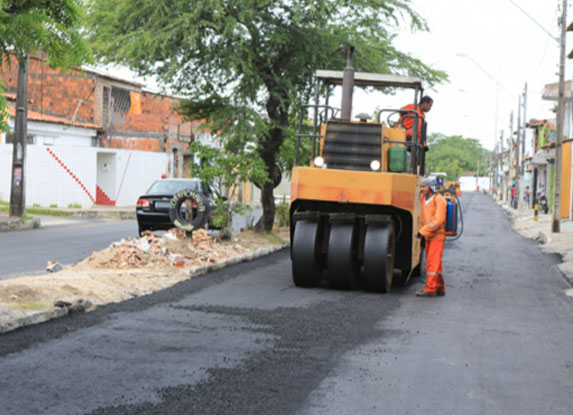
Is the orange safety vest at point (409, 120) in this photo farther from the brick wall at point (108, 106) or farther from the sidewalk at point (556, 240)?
the brick wall at point (108, 106)

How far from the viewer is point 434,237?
12375mm

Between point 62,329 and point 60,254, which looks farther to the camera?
point 60,254

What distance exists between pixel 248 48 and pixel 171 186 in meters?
4.37

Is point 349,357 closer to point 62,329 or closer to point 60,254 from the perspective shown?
point 62,329

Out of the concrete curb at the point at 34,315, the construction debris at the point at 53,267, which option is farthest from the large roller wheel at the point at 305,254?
the construction debris at the point at 53,267

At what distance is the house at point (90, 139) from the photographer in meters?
35.0

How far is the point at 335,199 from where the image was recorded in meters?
12.1

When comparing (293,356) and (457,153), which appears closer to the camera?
(293,356)

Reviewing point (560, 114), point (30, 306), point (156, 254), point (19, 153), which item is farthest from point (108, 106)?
point (30, 306)

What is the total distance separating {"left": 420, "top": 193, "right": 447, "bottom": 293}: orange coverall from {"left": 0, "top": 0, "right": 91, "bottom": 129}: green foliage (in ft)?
19.3

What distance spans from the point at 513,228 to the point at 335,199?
24.4 meters

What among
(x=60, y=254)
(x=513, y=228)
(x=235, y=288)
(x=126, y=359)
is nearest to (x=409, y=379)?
(x=126, y=359)

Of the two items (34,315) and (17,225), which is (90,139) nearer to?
(17,225)

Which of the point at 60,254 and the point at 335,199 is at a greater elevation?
the point at 335,199
